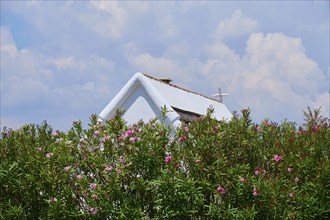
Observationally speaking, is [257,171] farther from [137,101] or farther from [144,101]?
[137,101]

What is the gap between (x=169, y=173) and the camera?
10180mm

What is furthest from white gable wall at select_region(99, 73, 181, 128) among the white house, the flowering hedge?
the flowering hedge

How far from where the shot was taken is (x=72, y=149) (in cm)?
1095

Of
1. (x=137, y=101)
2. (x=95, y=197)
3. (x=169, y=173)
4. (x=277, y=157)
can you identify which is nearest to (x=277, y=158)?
(x=277, y=157)

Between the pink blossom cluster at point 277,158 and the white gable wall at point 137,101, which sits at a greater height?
the white gable wall at point 137,101

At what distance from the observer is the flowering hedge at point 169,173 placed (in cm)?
1014

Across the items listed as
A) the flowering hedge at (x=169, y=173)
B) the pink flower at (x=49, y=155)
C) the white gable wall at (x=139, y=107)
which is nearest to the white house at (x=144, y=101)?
the white gable wall at (x=139, y=107)

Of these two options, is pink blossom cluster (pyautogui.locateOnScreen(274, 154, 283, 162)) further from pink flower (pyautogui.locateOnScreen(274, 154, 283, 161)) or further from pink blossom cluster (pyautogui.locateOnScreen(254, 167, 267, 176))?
pink blossom cluster (pyautogui.locateOnScreen(254, 167, 267, 176))

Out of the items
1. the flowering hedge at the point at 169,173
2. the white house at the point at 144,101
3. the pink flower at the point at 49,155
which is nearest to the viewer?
the flowering hedge at the point at 169,173


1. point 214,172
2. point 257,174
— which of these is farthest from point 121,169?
point 257,174

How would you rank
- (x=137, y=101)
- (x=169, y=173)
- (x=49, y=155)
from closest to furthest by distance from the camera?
(x=169, y=173) < (x=49, y=155) < (x=137, y=101)

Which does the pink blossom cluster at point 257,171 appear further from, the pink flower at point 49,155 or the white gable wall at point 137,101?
the white gable wall at point 137,101

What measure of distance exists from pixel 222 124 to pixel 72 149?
2.70 meters

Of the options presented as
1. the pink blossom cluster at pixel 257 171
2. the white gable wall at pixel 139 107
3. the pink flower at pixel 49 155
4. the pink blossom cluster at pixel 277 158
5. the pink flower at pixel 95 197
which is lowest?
the pink flower at pixel 95 197
